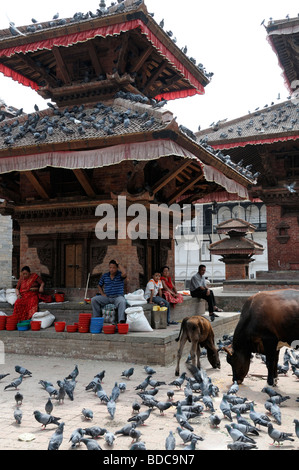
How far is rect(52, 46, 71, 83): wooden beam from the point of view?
11.4 m

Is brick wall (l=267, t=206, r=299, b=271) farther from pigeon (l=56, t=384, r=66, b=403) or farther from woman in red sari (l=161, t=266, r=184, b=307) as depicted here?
pigeon (l=56, t=384, r=66, b=403)

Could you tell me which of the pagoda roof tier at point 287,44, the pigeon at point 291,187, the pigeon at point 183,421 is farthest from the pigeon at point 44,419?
the pagoda roof tier at point 287,44

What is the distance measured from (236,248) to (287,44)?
11827mm

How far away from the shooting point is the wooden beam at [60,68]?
11398 millimetres

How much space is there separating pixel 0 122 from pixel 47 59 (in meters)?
2.23

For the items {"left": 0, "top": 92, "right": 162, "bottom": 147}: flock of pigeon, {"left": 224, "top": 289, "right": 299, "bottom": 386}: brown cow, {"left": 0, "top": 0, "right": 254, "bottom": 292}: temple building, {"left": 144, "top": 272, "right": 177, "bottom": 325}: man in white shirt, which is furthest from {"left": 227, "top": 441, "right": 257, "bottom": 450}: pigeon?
{"left": 0, "top": 92, "right": 162, "bottom": 147}: flock of pigeon

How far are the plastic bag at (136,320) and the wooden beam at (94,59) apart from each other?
6588 mm

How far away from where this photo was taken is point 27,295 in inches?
398

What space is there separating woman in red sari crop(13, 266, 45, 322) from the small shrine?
58.1 feet

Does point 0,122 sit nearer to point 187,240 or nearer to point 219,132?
point 219,132

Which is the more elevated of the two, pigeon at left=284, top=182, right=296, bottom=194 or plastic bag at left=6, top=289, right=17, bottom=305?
pigeon at left=284, top=182, right=296, bottom=194

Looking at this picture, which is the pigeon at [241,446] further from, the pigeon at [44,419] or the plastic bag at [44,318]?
the plastic bag at [44,318]

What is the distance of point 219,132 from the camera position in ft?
69.2

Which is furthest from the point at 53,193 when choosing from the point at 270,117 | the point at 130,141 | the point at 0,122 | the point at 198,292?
the point at 270,117
